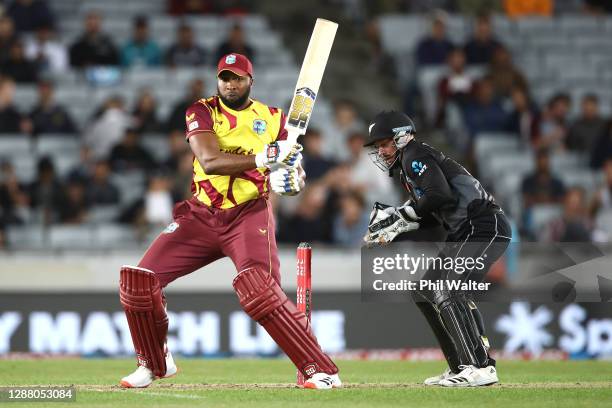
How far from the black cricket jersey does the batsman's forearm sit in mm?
1053

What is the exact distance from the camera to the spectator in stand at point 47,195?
14.0 meters

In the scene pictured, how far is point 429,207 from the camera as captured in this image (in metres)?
8.25

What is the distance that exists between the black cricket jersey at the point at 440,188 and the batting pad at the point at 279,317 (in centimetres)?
107

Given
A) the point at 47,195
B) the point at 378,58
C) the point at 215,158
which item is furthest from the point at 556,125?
the point at 215,158

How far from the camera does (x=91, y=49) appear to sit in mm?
15984

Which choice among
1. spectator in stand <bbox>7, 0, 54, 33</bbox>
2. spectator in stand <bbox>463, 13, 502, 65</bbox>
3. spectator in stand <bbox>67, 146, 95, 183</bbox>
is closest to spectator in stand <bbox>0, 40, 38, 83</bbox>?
spectator in stand <bbox>7, 0, 54, 33</bbox>

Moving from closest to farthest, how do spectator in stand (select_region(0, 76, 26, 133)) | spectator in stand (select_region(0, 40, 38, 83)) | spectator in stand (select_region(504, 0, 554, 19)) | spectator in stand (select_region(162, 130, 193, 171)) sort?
spectator in stand (select_region(162, 130, 193, 171)) < spectator in stand (select_region(0, 76, 26, 133)) < spectator in stand (select_region(0, 40, 38, 83)) < spectator in stand (select_region(504, 0, 554, 19))

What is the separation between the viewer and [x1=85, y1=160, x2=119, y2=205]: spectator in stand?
14.4 meters

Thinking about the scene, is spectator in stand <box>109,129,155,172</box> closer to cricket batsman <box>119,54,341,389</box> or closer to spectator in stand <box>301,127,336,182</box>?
spectator in stand <box>301,127,336,182</box>

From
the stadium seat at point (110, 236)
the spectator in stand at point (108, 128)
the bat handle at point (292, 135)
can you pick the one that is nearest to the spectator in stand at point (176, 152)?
the spectator in stand at point (108, 128)

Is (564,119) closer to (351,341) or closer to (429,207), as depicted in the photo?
(351,341)

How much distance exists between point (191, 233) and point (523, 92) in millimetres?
9047

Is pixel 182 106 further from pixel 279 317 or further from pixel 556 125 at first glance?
pixel 279 317

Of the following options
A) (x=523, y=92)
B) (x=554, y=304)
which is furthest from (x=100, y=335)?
(x=523, y=92)
